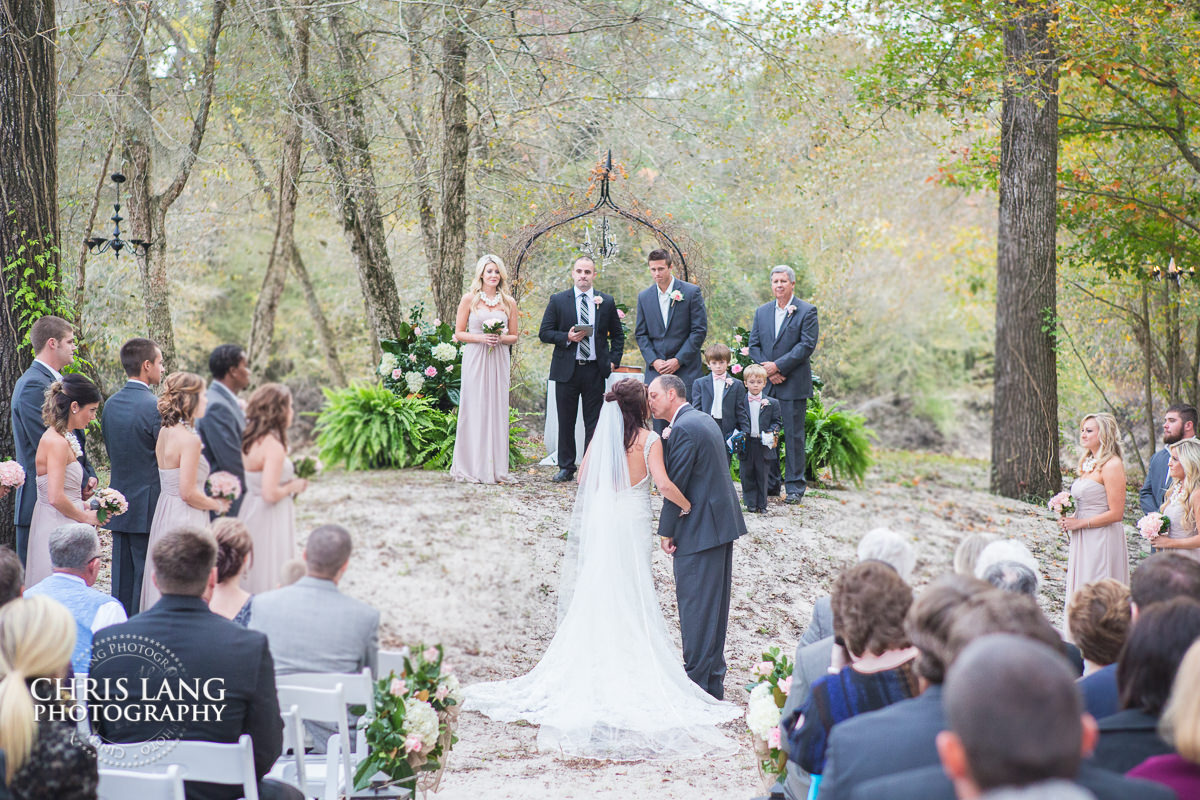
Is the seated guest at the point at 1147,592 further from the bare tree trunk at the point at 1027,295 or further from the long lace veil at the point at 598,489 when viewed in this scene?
the bare tree trunk at the point at 1027,295

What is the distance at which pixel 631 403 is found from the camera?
20.7 feet

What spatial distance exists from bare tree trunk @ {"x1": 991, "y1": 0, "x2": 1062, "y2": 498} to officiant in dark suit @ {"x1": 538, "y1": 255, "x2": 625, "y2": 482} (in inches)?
Result: 218

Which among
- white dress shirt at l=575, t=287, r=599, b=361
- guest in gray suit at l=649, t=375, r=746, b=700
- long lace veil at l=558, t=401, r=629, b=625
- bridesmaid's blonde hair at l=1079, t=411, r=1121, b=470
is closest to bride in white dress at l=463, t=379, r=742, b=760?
long lace veil at l=558, t=401, r=629, b=625

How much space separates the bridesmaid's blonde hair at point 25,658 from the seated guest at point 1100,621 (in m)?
3.01

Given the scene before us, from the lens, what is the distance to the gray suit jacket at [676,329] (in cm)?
946

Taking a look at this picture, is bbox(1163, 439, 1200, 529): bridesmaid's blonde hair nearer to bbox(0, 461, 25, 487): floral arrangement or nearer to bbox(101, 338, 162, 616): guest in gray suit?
bbox(101, 338, 162, 616): guest in gray suit

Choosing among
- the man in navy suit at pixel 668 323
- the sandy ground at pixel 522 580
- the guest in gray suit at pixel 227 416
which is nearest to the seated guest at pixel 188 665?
the guest in gray suit at pixel 227 416

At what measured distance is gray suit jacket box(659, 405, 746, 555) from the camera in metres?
6.07

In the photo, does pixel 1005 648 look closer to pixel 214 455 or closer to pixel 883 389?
pixel 214 455

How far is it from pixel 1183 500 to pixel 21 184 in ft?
26.0

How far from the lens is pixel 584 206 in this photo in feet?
36.4

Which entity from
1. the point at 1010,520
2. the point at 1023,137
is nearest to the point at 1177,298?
the point at 1023,137

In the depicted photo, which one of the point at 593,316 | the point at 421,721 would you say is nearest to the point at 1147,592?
the point at 421,721

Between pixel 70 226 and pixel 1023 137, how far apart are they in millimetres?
11521
